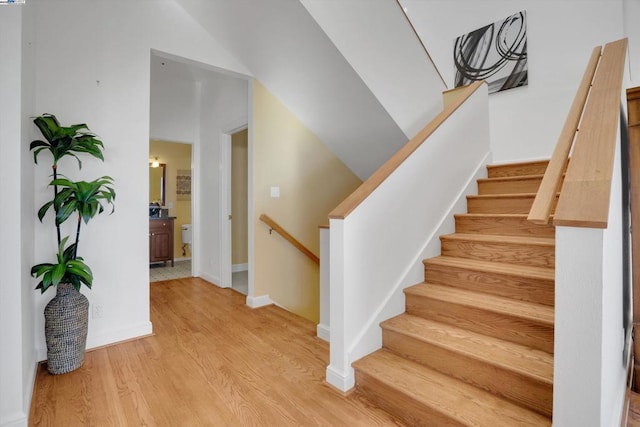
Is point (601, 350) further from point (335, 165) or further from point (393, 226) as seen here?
point (335, 165)

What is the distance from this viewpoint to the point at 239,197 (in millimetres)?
5398

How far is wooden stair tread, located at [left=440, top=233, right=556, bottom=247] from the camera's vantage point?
1.90 m

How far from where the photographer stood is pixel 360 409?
64.6 inches

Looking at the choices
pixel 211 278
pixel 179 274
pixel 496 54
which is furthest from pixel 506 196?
pixel 179 274

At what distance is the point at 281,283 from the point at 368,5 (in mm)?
2817

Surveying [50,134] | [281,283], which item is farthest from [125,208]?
[281,283]

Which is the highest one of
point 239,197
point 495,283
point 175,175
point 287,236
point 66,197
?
point 175,175

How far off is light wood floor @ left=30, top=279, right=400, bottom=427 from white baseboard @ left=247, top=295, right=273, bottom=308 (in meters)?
0.40

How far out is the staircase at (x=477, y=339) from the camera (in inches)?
54.5

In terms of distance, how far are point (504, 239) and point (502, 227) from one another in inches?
9.6

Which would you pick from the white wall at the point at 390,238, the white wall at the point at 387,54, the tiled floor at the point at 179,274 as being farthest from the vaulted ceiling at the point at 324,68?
the tiled floor at the point at 179,274

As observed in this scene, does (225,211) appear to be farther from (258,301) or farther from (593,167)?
(593,167)

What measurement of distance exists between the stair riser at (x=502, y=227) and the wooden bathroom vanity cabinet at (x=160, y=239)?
194 inches

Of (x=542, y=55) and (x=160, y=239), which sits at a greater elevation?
(x=542, y=55)
